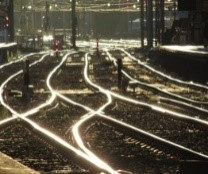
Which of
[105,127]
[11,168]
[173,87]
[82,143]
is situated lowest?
[173,87]

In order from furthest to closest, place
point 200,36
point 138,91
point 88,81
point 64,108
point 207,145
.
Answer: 1. point 200,36
2. point 88,81
3. point 138,91
4. point 64,108
5. point 207,145

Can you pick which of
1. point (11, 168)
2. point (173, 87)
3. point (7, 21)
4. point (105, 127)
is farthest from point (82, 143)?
point (7, 21)

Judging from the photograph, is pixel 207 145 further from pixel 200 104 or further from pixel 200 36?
pixel 200 36

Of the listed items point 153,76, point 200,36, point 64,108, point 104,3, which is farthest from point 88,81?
point 104,3

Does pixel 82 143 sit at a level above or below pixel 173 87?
above

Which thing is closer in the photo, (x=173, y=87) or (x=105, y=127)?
(x=105, y=127)

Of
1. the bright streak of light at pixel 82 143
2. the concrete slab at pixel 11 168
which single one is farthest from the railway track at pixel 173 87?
the concrete slab at pixel 11 168

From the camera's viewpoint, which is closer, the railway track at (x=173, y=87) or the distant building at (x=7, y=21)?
the railway track at (x=173, y=87)

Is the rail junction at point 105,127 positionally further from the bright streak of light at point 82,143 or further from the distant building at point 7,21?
the distant building at point 7,21

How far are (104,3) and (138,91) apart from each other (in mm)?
119706

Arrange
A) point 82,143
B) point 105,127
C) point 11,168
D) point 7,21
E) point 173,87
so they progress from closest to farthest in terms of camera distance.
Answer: point 11,168, point 82,143, point 105,127, point 173,87, point 7,21

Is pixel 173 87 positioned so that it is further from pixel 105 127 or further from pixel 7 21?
pixel 7 21

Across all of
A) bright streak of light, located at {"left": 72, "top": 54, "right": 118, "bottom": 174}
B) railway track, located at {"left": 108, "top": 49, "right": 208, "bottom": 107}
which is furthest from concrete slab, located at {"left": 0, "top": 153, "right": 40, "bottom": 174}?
railway track, located at {"left": 108, "top": 49, "right": 208, "bottom": 107}

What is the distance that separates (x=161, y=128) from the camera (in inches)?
547
